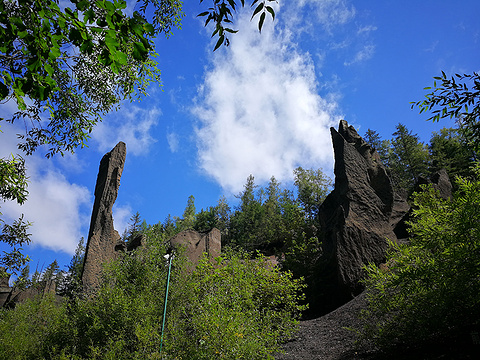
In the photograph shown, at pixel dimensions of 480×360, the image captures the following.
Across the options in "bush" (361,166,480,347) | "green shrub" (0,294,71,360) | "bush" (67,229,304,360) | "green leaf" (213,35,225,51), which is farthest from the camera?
"green shrub" (0,294,71,360)

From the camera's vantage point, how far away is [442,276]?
18.2 feet

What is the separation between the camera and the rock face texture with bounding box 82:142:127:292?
1095cm

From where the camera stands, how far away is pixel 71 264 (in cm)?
4066

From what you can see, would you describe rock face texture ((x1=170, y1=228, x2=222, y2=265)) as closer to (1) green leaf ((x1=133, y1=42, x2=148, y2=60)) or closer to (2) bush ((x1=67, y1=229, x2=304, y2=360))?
(2) bush ((x1=67, y1=229, x2=304, y2=360))

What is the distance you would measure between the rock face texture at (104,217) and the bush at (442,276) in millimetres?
9332

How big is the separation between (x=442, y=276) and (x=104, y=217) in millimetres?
11102

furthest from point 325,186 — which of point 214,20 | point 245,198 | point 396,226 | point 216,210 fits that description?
point 214,20

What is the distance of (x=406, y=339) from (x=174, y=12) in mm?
9167

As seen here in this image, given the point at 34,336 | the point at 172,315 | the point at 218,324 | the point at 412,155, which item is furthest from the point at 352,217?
the point at 412,155

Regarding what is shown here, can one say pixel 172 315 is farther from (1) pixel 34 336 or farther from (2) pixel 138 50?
(2) pixel 138 50

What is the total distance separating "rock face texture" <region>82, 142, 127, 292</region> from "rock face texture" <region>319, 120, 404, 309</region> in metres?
8.54

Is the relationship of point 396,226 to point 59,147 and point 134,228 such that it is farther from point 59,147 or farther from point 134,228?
point 134,228

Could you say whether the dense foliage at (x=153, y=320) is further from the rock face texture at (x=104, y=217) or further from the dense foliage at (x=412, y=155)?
the dense foliage at (x=412, y=155)

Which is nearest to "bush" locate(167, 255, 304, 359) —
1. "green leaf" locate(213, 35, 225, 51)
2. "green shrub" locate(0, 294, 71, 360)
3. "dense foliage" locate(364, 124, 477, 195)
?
"green shrub" locate(0, 294, 71, 360)
